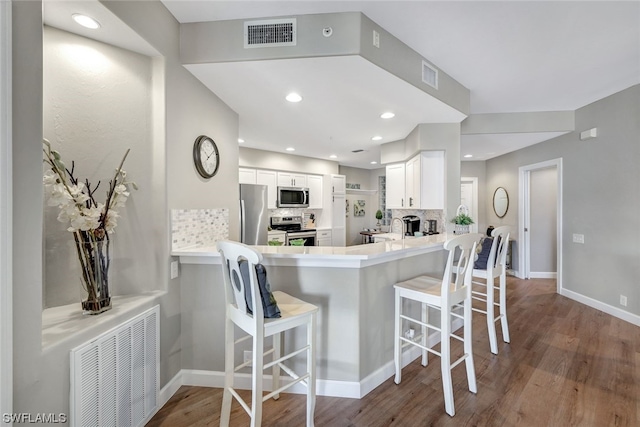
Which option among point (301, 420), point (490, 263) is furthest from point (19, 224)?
point (490, 263)

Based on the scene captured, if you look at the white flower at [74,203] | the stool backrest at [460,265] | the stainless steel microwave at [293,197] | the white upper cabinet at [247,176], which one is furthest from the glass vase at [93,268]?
the stainless steel microwave at [293,197]

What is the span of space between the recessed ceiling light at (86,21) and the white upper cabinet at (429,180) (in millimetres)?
3353

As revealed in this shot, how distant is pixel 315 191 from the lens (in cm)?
596

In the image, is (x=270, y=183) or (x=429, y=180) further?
(x=270, y=183)

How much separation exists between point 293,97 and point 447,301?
223 centimetres

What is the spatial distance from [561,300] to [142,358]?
5110 millimetres

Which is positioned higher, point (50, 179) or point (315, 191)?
point (315, 191)

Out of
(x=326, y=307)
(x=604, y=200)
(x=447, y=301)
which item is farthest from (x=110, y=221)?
(x=604, y=200)

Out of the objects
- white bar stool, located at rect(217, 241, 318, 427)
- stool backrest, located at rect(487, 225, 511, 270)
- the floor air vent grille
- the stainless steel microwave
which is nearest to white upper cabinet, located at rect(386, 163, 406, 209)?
stool backrest, located at rect(487, 225, 511, 270)

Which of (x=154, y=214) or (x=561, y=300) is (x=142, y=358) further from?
(x=561, y=300)

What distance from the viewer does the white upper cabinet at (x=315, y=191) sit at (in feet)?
19.2

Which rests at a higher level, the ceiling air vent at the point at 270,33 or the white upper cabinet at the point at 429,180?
the ceiling air vent at the point at 270,33

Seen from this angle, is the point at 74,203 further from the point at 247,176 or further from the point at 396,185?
the point at 396,185

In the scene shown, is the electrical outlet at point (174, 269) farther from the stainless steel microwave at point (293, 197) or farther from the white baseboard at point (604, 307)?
the white baseboard at point (604, 307)
